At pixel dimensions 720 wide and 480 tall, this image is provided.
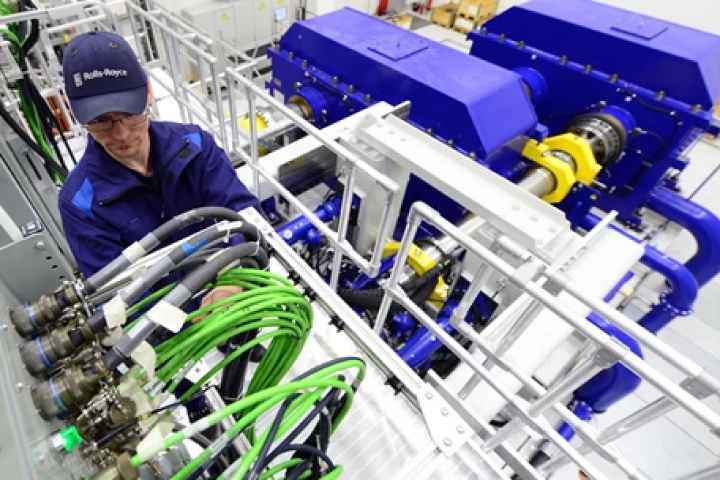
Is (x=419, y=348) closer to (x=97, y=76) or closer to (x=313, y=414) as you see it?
(x=313, y=414)

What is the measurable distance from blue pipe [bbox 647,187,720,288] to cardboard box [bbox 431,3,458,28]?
5092 millimetres

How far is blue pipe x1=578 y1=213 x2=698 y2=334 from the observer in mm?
2359

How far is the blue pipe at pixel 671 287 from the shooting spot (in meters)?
2.36

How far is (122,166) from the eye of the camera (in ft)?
4.21

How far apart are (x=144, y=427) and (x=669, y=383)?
3.40ft

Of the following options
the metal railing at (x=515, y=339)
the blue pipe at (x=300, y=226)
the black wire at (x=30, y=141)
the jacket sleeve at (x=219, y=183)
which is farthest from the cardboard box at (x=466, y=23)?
the black wire at (x=30, y=141)

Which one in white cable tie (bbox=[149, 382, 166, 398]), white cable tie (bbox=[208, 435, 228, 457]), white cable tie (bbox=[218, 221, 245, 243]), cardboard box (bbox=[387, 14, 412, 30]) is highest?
white cable tie (bbox=[218, 221, 245, 243])

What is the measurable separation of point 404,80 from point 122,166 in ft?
4.56

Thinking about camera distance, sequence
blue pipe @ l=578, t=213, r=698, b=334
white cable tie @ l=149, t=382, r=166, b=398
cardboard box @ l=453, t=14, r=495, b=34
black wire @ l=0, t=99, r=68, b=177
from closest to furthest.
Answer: white cable tie @ l=149, t=382, r=166, b=398, black wire @ l=0, t=99, r=68, b=177, blue pipe @ l=578, t=213, r=698, b=334, cardboard box @ l=453, t=14, r=495, b=34

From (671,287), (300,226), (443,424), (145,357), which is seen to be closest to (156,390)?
(145,357)

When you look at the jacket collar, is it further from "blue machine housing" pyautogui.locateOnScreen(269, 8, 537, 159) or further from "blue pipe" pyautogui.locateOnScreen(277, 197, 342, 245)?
"blue machine housing" pyautogui.locateOnScreen(269, 8, 537, 159)

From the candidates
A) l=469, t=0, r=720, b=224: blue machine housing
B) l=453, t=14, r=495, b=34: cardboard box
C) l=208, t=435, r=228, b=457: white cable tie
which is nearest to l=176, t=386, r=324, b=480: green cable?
l=208, t=435, r=228, b=457: white cable tie

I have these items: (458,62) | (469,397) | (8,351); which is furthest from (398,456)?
(458,62)

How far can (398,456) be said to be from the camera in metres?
0.96
